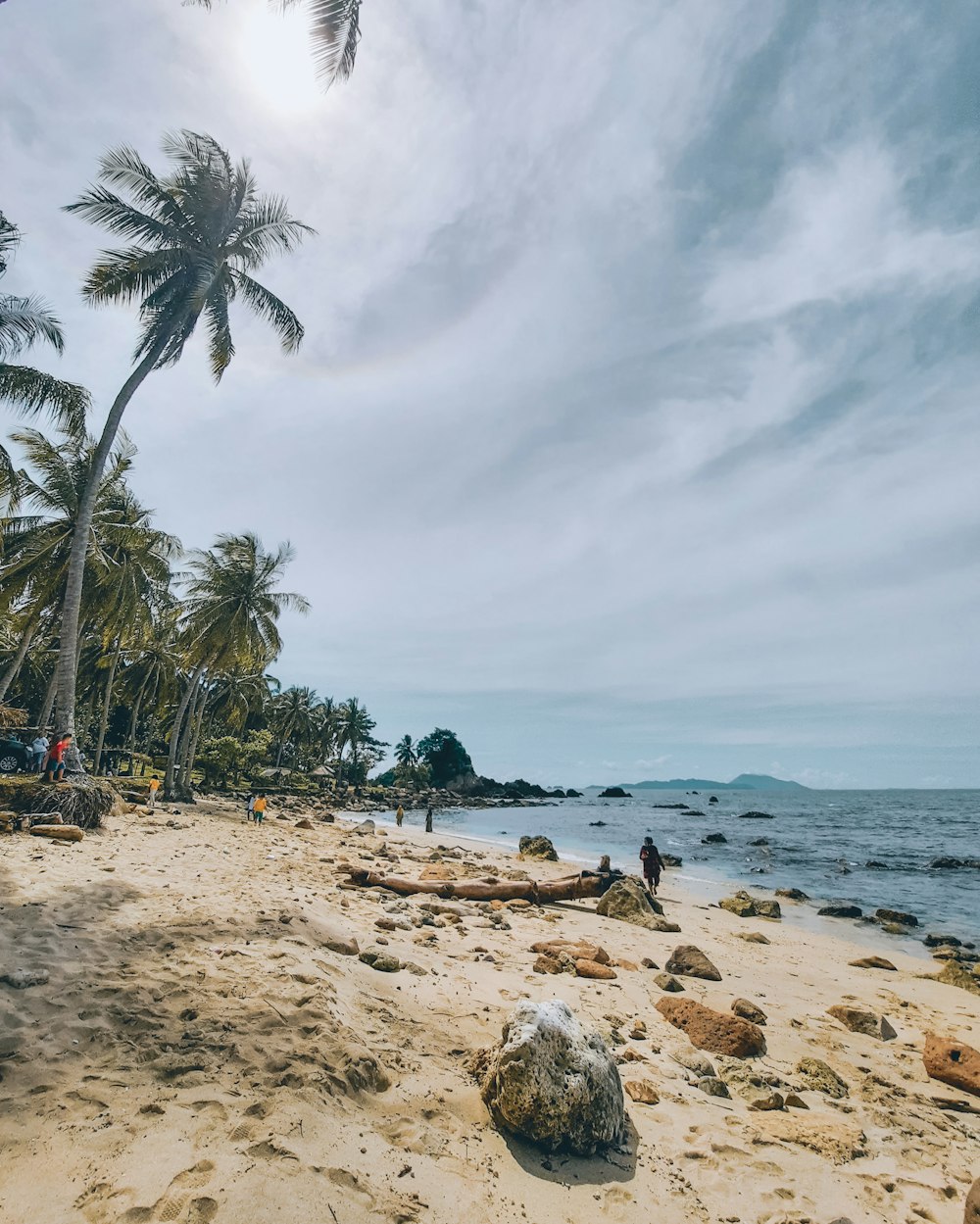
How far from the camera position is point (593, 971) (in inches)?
307

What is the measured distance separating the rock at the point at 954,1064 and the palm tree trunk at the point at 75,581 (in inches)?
649

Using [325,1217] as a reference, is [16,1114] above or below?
above

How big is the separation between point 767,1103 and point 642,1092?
1.10 meters

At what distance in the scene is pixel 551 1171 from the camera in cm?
367

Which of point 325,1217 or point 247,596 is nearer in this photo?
point 325,1217

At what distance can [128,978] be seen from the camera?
4.83 m

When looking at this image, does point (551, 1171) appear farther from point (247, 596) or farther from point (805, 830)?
point (805, 830)

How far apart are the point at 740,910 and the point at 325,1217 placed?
16.6m

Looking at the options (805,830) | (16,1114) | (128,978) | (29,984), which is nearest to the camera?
(16,1114)

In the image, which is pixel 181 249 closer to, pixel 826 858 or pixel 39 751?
pixel 39 751

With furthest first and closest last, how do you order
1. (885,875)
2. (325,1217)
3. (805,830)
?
(805,830) < (885,875) < (325,1217)

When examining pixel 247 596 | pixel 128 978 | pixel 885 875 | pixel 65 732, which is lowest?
pixel 885 875

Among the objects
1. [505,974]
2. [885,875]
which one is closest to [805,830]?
[885,875]

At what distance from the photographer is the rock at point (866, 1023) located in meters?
7.44
